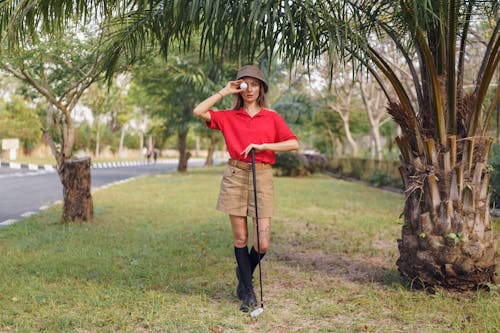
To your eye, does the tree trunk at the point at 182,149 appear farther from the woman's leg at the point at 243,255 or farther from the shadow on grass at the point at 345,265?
the woman's leg at the point at 243,255

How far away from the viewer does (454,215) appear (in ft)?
13.4

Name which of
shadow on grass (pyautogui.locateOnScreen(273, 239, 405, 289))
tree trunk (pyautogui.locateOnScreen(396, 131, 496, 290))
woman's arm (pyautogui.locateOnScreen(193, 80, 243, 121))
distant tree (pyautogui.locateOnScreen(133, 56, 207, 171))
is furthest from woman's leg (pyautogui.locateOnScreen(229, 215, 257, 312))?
distant tree (pyautogui.locateOnScreen(133, 56, 207, 171))

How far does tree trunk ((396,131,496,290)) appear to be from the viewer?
13.3ft

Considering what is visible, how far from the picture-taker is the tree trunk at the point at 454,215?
4.07 metres

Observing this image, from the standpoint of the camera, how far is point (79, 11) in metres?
3.96

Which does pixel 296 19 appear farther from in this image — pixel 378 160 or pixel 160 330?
pixel 378 160

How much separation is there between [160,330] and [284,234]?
414 centimetres

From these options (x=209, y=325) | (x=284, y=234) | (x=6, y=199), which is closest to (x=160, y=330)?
(x=209, y=325)

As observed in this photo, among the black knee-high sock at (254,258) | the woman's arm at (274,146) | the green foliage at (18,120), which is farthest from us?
the green foliage at (18,120)

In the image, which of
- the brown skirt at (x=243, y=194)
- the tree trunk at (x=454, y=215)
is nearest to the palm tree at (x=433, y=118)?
the tree trunk at (x=454, y=215)

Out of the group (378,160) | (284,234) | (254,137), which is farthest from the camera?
(378,160)

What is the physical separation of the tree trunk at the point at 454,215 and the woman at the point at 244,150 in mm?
1197

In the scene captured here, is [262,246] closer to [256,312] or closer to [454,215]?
[256,312]

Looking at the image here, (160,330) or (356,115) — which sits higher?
(356,115)
